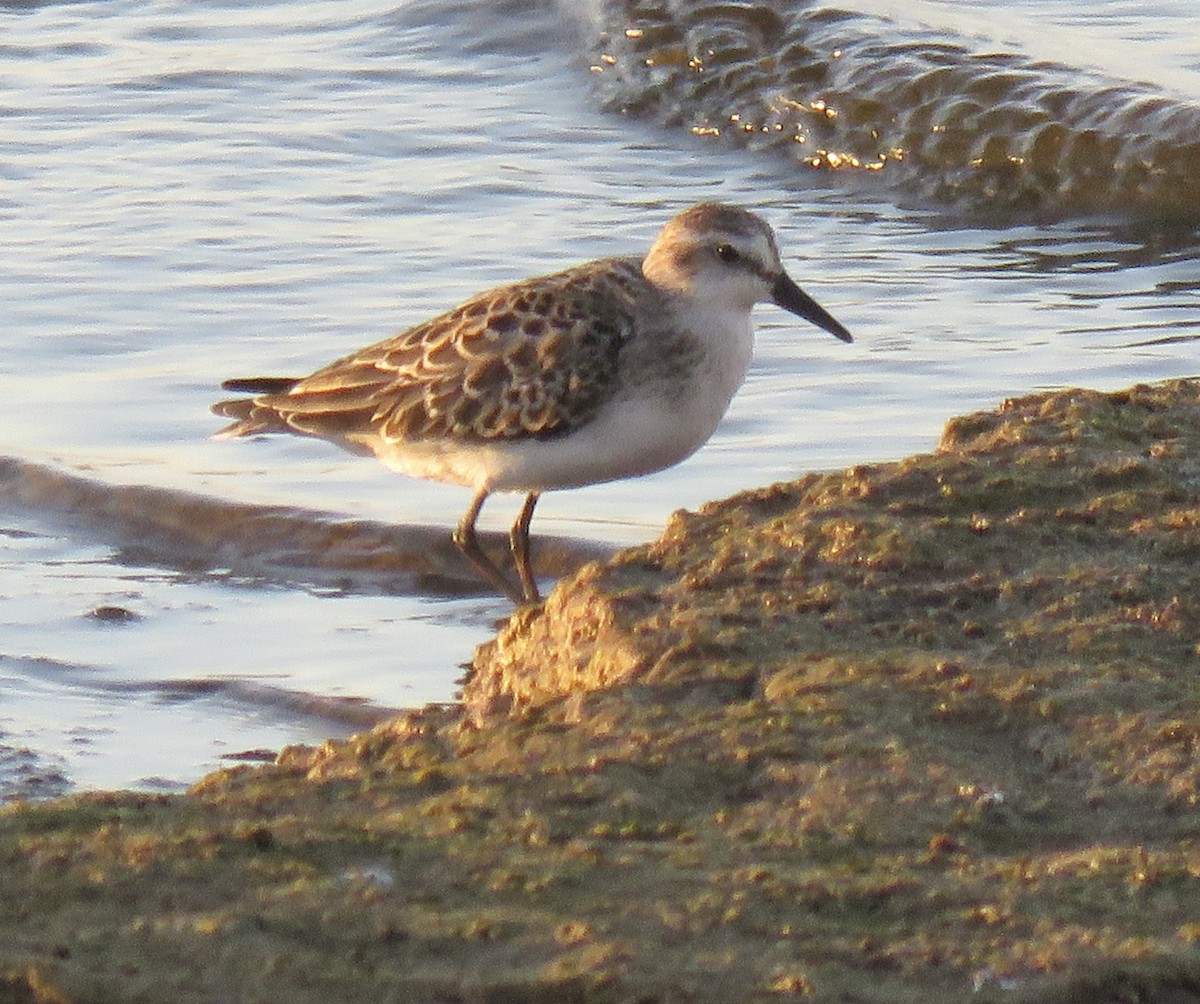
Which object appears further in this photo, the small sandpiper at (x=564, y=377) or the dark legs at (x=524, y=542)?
the dark legs at (x=524, y=542)

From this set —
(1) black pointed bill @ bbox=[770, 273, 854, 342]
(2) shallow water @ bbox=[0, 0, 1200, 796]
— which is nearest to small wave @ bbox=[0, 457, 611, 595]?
(2) shallow water @ bbox=[0, 0, 1200, 796]

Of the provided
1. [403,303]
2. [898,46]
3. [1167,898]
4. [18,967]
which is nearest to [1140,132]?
[898,46]

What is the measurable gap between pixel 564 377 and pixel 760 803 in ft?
8.13

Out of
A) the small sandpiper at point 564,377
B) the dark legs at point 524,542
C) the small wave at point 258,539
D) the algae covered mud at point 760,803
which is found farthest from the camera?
the small wave at point 258,539

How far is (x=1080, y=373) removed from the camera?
7.10m

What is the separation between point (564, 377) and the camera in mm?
5473

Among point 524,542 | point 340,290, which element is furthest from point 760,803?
point 340,290

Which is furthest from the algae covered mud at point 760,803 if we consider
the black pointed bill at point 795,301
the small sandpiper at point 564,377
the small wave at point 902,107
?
the small wave at point 902,107

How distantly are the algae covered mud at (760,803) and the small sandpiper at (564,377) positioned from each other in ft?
3.59

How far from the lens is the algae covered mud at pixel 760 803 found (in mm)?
2572

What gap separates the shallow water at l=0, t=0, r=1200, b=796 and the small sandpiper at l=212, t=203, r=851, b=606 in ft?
1.40

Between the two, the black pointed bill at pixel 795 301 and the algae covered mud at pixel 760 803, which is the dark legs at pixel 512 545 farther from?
the algae covered mud at pixel 760 803

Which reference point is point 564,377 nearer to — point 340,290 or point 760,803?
point 760,803

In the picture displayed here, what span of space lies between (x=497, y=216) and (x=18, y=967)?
273 inches
